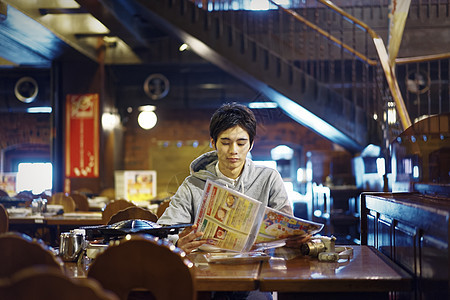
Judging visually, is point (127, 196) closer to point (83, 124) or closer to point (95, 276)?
point (83, 124)

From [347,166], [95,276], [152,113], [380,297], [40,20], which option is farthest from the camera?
[152,113]

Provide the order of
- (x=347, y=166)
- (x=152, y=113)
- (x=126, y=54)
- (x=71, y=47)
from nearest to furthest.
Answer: (x=71, y=47) < (x=347, y=166) < (x=126, y=54) < (x=152, y=113)

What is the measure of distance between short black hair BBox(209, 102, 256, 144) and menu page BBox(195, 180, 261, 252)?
1.72ft

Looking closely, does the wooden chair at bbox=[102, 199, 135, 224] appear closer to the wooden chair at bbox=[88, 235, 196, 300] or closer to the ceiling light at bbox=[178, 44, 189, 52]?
the wooden chair at bbox=[88, 235, 196, 300]

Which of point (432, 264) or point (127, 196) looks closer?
point (432, 264)

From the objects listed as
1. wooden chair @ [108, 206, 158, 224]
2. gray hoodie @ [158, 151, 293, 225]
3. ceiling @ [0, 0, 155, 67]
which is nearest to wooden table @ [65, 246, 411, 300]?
gray hoodie @ [158, 151, 293, 225]

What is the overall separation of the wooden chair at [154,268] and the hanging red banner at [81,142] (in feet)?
24.5

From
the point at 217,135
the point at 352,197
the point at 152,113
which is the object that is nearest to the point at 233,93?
the point at 152,113

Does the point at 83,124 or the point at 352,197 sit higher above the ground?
the point at 83,124

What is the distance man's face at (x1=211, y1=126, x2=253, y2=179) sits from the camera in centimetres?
266

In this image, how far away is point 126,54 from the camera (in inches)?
368

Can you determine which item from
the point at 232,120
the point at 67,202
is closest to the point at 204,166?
the point at 232,120

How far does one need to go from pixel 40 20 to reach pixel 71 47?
1.23 meters

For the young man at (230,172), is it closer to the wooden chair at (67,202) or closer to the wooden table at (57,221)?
the wooden table at (57,221)
